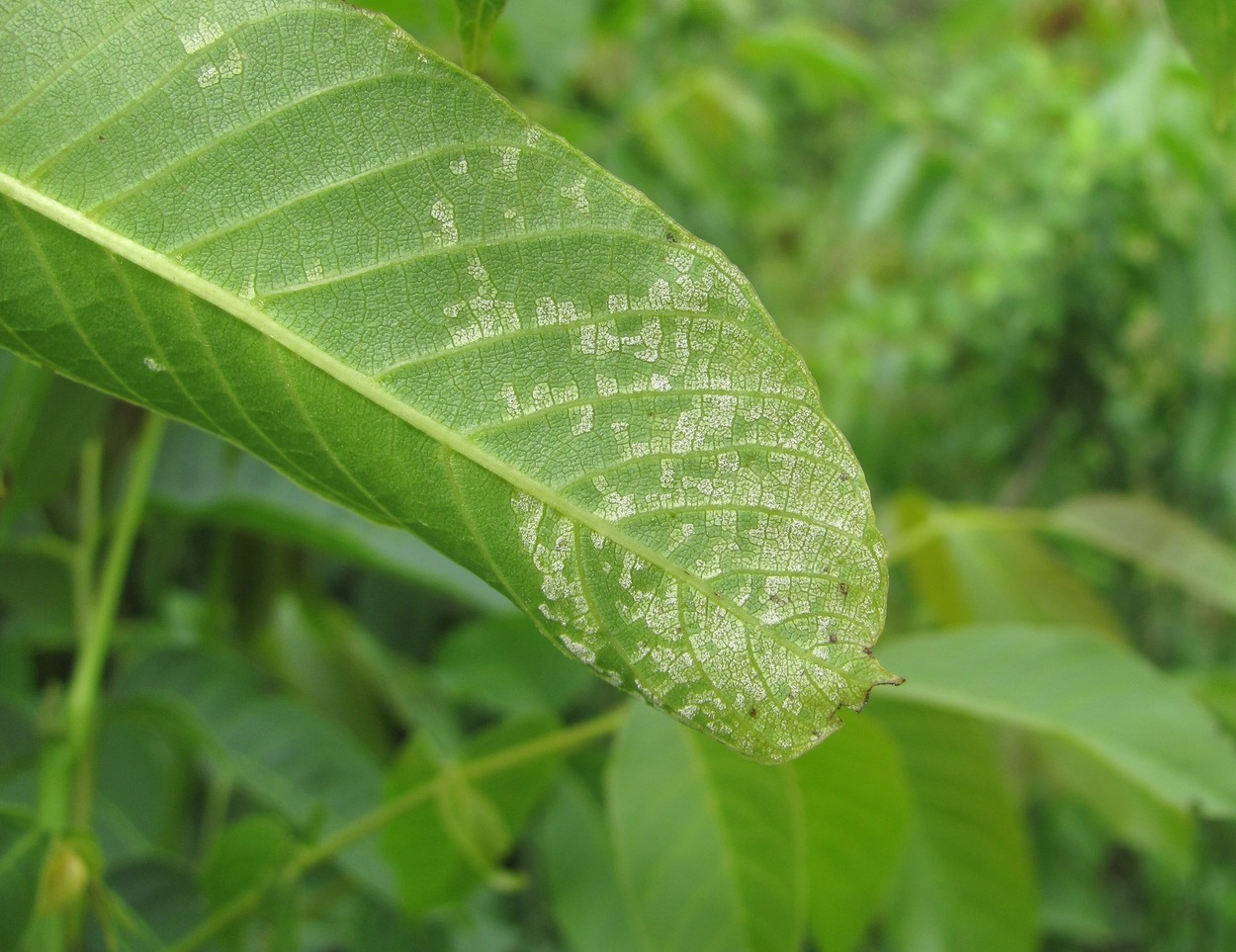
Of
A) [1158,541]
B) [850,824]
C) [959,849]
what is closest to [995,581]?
[1158,541]

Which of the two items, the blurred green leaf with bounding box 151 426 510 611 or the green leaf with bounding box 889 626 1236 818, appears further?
the blurred green leaf with bounding box 151 426 510 611

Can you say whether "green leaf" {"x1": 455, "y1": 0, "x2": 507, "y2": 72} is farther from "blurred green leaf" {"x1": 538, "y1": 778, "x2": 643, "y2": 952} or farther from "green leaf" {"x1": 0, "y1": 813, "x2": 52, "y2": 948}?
"blurred green leaf" {"x1": 538, "y1": 778, "x2": 643, "y2": 952}

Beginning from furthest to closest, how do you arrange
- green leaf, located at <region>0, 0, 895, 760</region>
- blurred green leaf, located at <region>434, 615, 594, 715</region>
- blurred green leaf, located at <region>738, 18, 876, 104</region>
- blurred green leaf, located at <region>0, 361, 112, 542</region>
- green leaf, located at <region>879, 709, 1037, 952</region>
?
blurred green leaf, located at <region>738, 18, 876, 104</region>, blurred green leaf, located at <region>434, 615, 594, 715</region>, green leaf, located at <region>879, 709, 1037, 952</region>, blurred green leaf, located at <region>0, 361, 112, 542</region>, green leaf, located at <region>0, 0, 895, 760</region>

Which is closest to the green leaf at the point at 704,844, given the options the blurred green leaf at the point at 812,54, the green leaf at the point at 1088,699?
the green leaf at the point at 1088,699

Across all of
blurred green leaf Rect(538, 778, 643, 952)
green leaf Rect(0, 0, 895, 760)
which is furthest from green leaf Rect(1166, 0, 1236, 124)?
blurred green leaf Rect(538, 778, 643, 952)

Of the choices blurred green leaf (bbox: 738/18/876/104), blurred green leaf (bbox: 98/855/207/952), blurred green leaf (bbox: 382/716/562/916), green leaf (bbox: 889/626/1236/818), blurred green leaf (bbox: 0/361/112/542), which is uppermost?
blurred green leaf (bbox: 738/18/876/104)
